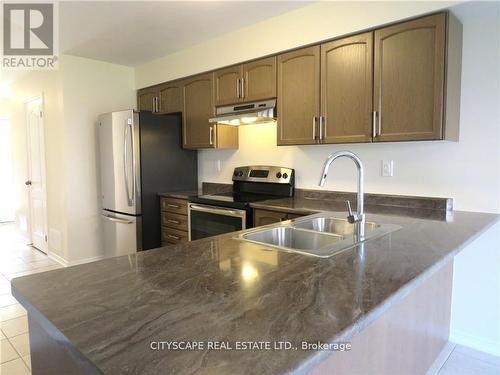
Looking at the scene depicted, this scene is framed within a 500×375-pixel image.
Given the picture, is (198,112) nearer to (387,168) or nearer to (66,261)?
(387,168)

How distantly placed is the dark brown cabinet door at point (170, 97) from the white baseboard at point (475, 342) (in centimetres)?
318

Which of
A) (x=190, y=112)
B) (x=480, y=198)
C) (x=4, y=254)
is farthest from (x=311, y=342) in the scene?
(x=4, y=254)

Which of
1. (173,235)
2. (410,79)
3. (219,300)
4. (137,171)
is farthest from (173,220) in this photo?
(219,300)

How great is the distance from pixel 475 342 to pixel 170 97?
3.50 meters

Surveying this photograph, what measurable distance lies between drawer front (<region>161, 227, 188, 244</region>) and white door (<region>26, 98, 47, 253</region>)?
1893 millimetres

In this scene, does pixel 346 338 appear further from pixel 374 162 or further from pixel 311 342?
pixel 374 162

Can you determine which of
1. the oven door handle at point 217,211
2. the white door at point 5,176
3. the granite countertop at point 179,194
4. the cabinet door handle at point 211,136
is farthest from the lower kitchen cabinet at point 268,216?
the white door at point 5,176

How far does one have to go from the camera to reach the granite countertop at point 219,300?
2.02 ft

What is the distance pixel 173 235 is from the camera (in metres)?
3.51

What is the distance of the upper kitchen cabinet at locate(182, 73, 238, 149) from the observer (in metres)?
3.42

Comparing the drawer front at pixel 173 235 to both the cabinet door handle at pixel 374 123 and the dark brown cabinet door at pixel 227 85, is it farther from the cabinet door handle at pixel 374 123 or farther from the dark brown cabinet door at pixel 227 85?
the cabinet door handle at pixel 374 123

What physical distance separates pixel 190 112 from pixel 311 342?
324 cm

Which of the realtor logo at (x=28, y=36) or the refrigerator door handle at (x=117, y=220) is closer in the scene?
the realtor logo at (x=28, y=36)

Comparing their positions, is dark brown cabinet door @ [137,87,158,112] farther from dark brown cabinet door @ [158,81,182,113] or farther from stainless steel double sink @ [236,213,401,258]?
stainless steel double sink @ [236,213,401,258]
